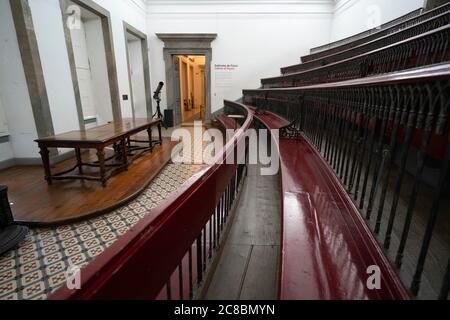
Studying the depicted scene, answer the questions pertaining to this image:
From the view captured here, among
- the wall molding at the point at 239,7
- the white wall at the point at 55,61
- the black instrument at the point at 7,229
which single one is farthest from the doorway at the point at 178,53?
the black instrument at the point at 7,229

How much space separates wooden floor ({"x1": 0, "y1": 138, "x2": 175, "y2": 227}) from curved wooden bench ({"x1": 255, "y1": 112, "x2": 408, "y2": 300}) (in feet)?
6.50

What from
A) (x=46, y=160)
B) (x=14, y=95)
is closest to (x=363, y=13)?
(x=46, y=160)

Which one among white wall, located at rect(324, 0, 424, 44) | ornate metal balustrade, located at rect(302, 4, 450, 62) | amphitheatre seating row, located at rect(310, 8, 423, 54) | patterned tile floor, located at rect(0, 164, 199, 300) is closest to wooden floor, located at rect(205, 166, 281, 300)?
patterned tile floor, located at rect(0, 164, 199, 300)

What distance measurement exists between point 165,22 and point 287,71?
4377 mm

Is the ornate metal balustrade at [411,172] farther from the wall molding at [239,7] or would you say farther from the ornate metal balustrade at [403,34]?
the wall molding at [239,7]

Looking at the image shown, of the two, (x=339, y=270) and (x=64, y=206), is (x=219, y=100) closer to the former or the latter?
(x=64, y=206)

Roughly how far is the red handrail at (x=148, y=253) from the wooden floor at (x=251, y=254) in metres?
0.55

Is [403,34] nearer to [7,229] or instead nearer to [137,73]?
A: [7,229]

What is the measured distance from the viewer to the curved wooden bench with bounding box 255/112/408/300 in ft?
2.90

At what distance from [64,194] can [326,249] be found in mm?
2876

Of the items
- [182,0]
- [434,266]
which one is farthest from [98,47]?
[434,266]

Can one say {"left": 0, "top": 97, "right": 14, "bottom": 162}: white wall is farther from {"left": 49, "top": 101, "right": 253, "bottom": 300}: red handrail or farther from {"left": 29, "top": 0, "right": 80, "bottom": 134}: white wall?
{"left": 49, "top": 101, "right": 253, "bottom": 300}: red handrail

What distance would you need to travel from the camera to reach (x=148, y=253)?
675 millimetres

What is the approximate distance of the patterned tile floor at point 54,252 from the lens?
154cm
